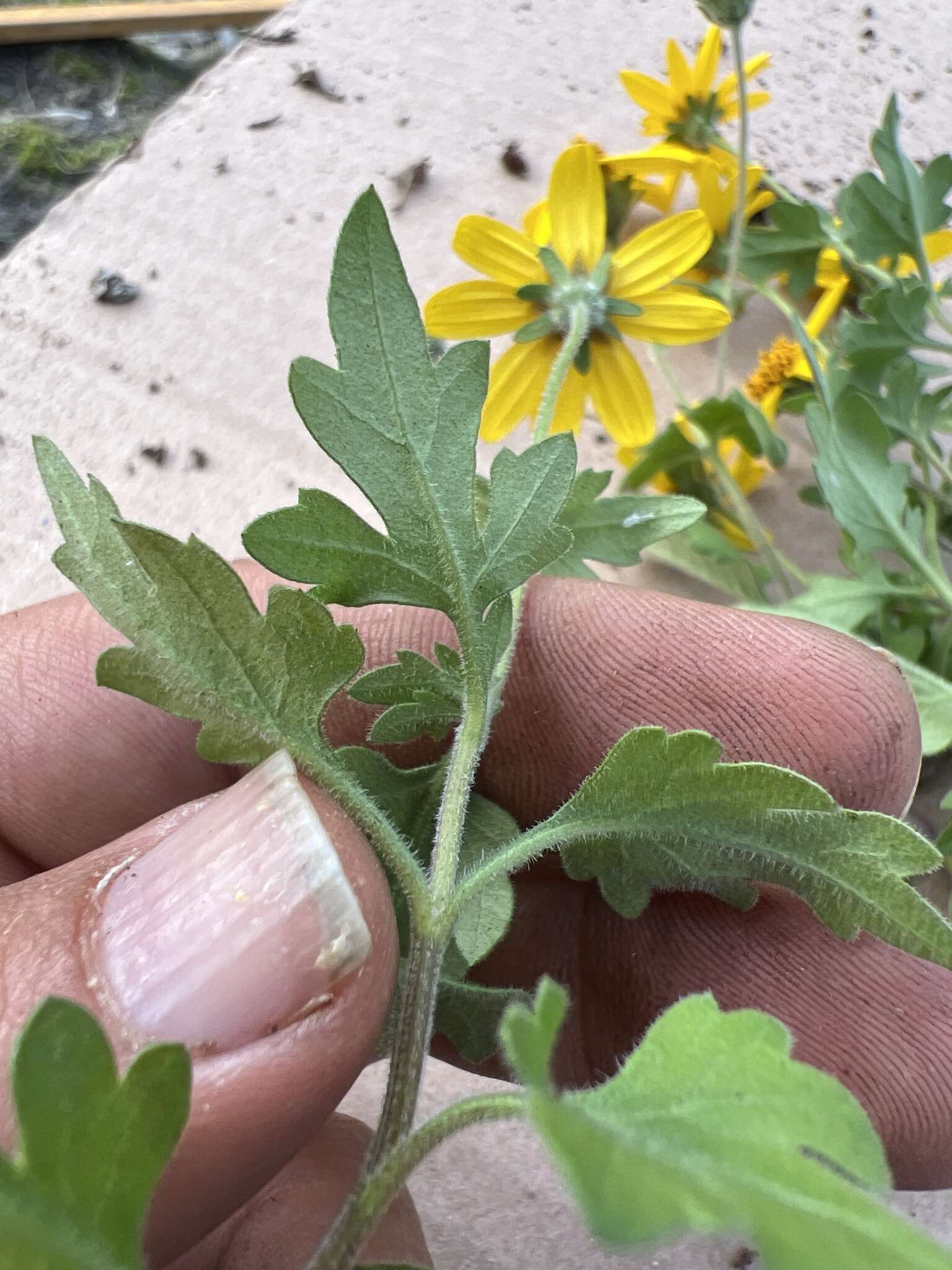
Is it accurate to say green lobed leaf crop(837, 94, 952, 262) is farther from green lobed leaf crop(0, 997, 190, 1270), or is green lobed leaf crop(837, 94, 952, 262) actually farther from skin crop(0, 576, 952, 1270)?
green lobed leaf crop(0, 997, 190, 1270)

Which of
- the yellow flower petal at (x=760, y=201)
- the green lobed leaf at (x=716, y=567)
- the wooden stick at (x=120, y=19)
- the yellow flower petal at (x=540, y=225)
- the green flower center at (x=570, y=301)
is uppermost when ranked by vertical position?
the wooden stick at (x=120, y=19)

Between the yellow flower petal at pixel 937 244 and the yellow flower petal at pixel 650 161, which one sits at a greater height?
the yellow flower petal at pixel 650 161

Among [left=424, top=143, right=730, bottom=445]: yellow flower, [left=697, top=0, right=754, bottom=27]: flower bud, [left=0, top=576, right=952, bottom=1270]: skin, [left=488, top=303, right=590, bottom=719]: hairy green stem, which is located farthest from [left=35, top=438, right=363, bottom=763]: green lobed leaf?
[left=697, top=0, right=754, bottom=27]: flower bud

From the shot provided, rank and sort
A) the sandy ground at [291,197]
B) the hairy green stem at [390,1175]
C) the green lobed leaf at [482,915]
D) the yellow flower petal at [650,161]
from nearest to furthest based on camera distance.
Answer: the hairy green stem at [390,1175]
the green lobed leaf at [482,915]
the yellow flower petal at [650,161]
the sandy ground at [291,197]

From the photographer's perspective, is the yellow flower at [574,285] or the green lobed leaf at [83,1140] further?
the yellow flower at [574,285]

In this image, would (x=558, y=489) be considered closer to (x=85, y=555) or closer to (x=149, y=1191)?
(x=85, y=555)

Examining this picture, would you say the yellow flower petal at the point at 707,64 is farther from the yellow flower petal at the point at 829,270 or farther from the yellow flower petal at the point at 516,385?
the yellow flower petal at the point at 516,385

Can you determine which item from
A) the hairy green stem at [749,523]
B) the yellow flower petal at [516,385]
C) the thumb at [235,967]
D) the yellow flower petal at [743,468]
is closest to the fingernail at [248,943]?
the thumb at [235,967]
